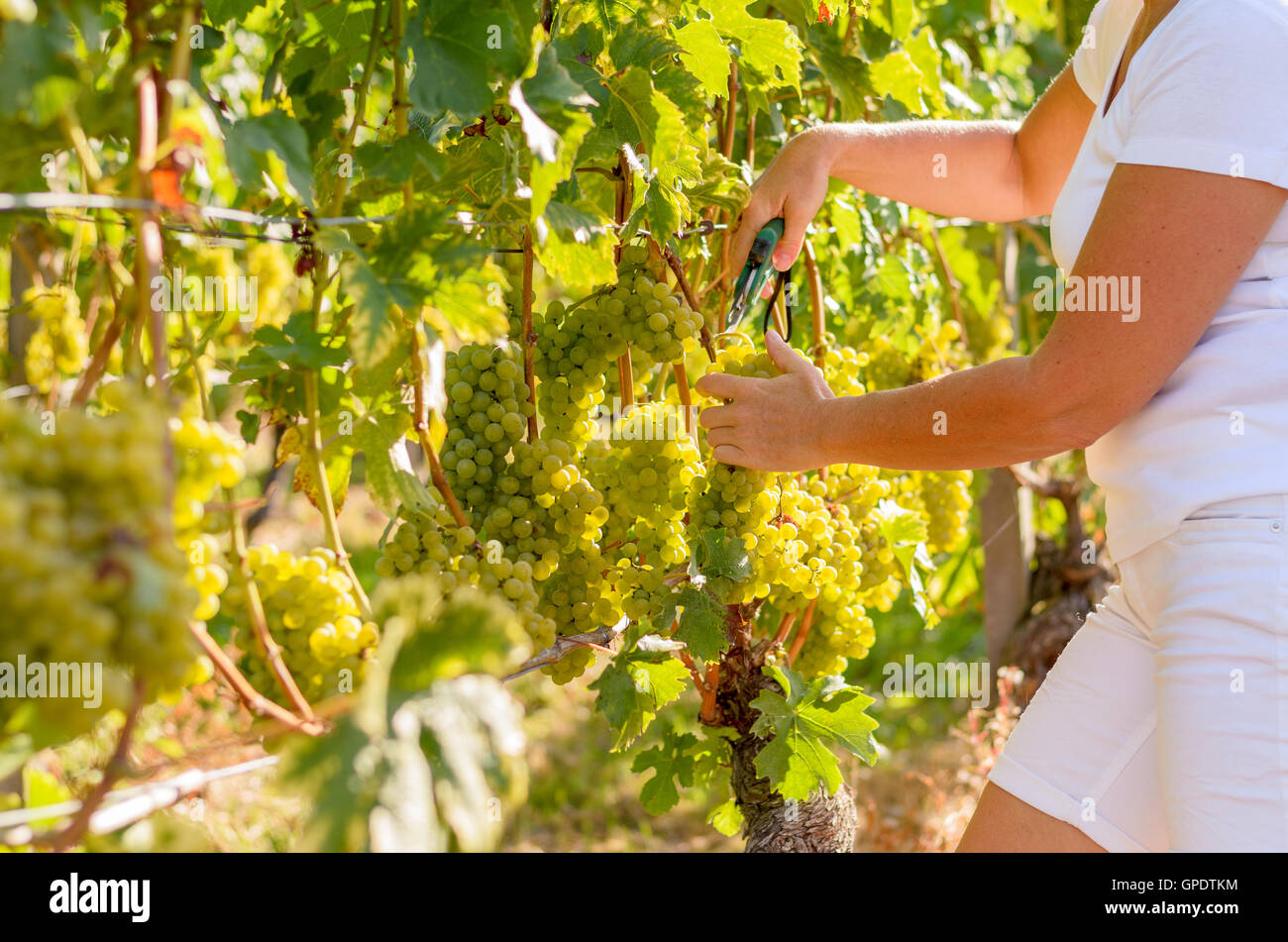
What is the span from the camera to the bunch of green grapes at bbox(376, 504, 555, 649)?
3.85 ft

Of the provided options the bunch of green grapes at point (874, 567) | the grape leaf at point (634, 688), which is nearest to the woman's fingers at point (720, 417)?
the grape leaf at point (634, 688)

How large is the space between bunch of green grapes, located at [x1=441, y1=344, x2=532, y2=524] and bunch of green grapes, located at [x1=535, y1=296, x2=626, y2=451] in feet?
0.31

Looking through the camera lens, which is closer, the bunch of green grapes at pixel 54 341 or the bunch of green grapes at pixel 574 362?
the bunch of green grapes at pixel 574 362

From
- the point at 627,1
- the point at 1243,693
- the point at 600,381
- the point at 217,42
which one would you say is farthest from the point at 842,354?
the point at 217,42

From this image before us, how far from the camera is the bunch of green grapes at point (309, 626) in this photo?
100cm

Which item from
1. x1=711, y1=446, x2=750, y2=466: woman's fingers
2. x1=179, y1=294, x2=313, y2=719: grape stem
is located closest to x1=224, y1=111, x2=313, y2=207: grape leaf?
x1=179, y1=294, x2=313, y2=719: grape stem

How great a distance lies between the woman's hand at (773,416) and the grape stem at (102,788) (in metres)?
0.79

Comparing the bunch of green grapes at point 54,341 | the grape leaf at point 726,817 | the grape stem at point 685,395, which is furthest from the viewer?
the bunch of green grapes at point 54,341

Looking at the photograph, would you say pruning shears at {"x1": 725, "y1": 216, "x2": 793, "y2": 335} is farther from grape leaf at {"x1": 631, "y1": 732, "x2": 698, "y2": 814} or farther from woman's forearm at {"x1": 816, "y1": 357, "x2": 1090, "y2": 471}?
grape leaf at {"x1": 631, "y1": 732, "x2": 698, "y2": 814}

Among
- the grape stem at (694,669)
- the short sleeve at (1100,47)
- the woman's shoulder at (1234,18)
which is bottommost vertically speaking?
→ the grape stem at (694,669)

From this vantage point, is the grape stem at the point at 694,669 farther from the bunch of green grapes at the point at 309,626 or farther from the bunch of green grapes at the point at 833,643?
the bunch of green grapes at the point at 309,626

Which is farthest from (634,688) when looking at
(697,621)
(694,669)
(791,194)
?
(791,194)

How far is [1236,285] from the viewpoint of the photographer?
3.84 feet

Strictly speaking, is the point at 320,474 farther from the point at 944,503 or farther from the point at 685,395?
the point at 944,503
